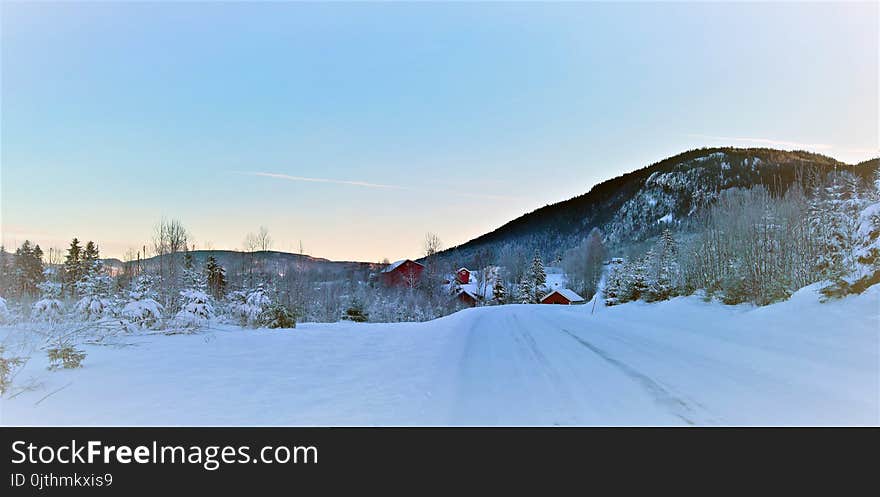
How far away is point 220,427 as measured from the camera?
3713 millimetres

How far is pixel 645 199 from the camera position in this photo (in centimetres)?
Answer: 10638

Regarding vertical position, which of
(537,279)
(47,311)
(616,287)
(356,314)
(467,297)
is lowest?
(467,297)

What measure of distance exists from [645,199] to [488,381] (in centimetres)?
11345

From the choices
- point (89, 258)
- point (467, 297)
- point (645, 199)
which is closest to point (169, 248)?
point (89, 258)

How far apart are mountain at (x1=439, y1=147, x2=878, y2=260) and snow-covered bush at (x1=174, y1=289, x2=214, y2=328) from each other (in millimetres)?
79786

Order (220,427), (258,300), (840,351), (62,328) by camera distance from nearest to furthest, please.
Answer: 1. (220,427)
2. (62,328)
3. (840,351)
4. (258,300)

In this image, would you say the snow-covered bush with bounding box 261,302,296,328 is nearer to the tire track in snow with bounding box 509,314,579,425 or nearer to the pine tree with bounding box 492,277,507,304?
the tire track in snow with bounding box 509,314,579,425

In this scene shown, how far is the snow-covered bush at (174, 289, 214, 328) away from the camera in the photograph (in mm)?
13945

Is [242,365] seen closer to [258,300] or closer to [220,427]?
[220,427]

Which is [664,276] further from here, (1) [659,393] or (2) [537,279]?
(2) [537,279]

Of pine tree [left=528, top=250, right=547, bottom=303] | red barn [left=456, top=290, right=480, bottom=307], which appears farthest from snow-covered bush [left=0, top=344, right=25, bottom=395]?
red barn [left=456, top=290, right=480, bottom=307]

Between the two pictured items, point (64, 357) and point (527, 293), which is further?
point (527, 293)

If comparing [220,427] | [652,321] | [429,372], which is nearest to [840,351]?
[429,372]
